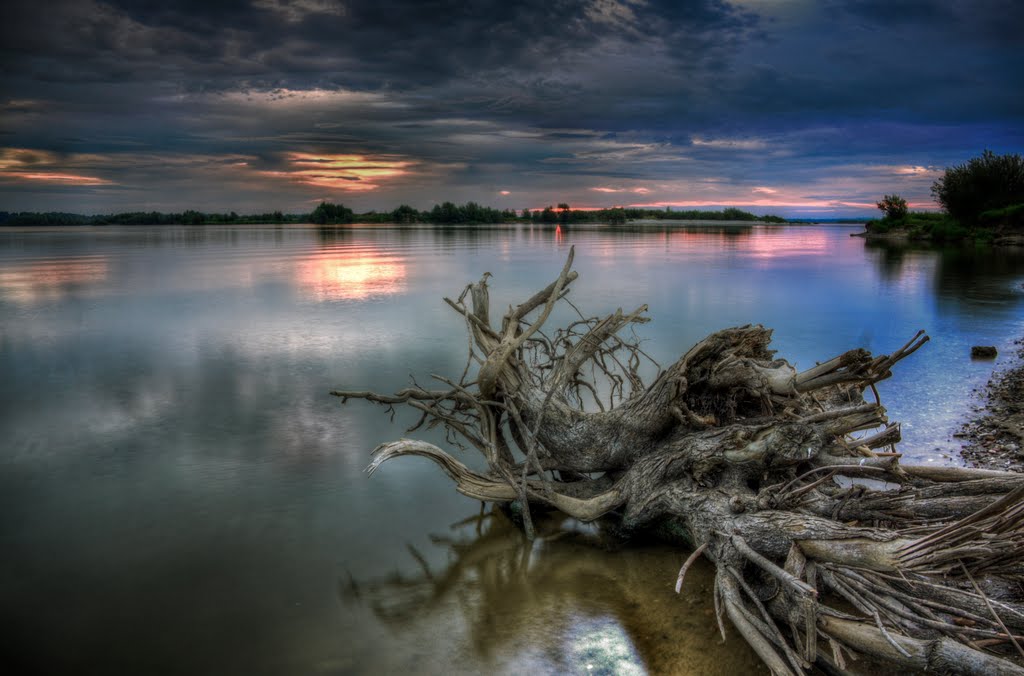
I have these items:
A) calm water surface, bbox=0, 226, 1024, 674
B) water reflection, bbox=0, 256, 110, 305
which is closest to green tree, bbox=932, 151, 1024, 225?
calm water surface, bbox=0, 226, 1024, 674

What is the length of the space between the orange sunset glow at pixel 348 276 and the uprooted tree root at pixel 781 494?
44.9 feet

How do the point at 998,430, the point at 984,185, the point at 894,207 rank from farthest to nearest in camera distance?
the point at 894,207
the point at 984,185
the point at 998,430

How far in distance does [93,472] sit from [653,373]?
7025mm

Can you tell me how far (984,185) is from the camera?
4109 cm

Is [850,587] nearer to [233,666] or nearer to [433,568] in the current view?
Answer: [433,568]

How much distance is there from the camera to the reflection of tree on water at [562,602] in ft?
11.4

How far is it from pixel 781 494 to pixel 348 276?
22.4 meters

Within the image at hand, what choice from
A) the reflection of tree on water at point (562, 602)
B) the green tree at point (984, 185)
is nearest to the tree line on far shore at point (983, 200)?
the green tree at point (984, 185)

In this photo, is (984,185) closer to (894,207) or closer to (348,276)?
(894,207)

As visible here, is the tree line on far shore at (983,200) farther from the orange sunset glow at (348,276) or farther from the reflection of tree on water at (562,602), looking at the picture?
the reflection of tree on water at (562,602)

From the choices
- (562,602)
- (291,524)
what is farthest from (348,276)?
(562,602)

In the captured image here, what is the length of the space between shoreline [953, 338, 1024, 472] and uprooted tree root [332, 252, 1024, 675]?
1.22m

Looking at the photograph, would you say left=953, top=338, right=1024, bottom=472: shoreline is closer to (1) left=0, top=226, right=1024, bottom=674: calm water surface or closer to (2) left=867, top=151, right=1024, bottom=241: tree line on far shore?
(1) left=0, top=226, right=1024, bottom=674: calm water surface

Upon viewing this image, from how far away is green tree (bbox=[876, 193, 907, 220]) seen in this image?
2244 inches
